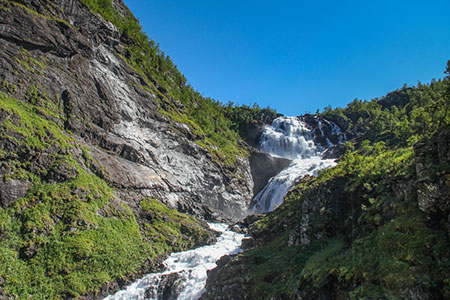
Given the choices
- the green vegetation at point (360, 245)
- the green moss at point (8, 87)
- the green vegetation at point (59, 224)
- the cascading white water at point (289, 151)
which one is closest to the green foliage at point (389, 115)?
the cascading white water at point (289, 151)

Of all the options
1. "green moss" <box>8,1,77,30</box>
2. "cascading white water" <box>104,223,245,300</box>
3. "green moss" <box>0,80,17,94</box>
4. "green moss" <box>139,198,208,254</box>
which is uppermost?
"green moss" <box>8,1,77,30</box>

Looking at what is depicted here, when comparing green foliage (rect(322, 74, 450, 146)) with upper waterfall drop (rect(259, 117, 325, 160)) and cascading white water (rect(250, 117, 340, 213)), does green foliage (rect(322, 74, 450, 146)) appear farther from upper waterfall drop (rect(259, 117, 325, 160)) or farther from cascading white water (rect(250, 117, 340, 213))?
upper waterfall drop (rect(259, 117, 325, 160))

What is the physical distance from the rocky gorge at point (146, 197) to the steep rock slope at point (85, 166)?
13 centimetres

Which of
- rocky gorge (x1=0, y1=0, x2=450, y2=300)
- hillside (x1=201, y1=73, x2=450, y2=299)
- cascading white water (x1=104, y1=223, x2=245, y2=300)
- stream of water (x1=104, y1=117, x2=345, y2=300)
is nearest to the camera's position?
hillside (x1=201, y1=73, x2=450, y2=299)

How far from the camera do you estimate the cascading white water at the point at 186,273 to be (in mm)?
18953

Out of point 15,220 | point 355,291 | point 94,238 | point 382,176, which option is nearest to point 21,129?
point 15,220

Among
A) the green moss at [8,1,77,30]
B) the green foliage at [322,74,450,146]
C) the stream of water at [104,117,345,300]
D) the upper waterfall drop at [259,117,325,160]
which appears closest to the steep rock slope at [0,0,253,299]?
the green moss at [8,1,77,30]

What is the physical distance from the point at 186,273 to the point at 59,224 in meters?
11.2

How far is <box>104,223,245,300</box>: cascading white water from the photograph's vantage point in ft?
62.2

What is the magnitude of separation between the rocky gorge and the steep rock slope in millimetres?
133

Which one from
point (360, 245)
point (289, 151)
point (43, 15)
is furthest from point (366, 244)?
point (289, 151)

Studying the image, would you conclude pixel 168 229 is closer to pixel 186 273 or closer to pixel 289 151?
pixel 186 273

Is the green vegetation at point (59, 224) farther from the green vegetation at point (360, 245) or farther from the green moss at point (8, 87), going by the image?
the green vegetation at point (360, 245)

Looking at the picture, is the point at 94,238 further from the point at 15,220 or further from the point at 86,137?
the point at 86,137
